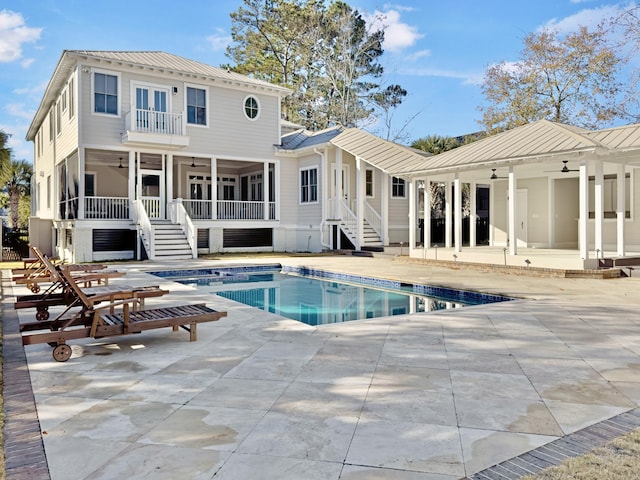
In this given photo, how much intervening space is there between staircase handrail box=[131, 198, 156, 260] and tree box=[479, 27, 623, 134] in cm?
2074

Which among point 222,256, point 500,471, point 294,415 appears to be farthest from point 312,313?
point 222,256

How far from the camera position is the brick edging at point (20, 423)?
2.73 meters

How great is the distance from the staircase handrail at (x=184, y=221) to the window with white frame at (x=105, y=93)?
3.91 metres

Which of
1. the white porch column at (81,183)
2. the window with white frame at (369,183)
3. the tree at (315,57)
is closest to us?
the white porch column at (81,183)

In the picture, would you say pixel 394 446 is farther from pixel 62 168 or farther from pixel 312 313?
pixel 62 168

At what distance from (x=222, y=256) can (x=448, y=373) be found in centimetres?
1492

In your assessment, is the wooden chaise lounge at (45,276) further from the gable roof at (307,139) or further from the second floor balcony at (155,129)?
the gable roof at (307,139)

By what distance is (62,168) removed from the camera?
2194 centimetres

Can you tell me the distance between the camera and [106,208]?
18.1 m

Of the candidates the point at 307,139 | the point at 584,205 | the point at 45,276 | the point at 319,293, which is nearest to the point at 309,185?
the point at 307,139

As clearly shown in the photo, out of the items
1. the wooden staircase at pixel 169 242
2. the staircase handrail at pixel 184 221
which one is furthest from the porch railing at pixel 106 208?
the staircase handrail at pixel 184 221

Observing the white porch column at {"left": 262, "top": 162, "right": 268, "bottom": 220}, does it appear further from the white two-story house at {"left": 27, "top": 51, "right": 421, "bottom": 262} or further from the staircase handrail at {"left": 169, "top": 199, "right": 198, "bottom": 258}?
the staircase handrail at {"left": 169, "top": 199, "right": 198, "bottom": 258}

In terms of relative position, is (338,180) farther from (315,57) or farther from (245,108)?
(315,57)

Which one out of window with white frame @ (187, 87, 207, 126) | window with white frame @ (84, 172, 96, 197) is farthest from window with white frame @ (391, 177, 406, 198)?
window with white frame @ (84, 172, 96, 197)
